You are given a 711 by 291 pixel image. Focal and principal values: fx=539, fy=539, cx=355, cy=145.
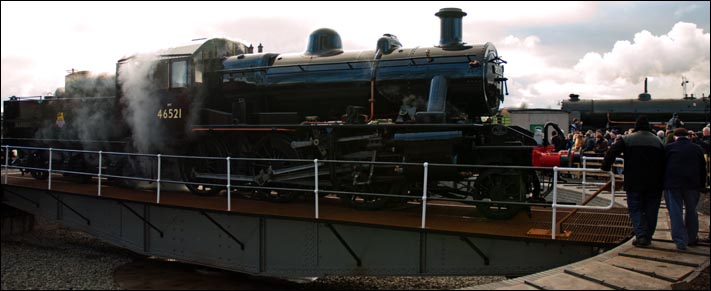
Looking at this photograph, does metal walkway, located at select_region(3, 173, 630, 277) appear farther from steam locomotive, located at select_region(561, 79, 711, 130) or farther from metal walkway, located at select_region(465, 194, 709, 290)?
steam locomotive, located at select_region(561, 79, 711, 130)

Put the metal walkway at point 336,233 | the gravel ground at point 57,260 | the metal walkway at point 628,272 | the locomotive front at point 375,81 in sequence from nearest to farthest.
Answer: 1. the metal walkway at point 628,272
2. the metal walkway at point 336,233
3. the gravel ground at point 57,260
4. the locomotive front at point 375,81

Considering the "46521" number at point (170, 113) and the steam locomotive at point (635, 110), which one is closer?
the "46521" number at point (170, 113)

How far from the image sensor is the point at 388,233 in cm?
841

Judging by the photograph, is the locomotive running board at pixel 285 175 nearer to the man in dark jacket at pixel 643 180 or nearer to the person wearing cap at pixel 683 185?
the man in dark jacket at pixel 643 180

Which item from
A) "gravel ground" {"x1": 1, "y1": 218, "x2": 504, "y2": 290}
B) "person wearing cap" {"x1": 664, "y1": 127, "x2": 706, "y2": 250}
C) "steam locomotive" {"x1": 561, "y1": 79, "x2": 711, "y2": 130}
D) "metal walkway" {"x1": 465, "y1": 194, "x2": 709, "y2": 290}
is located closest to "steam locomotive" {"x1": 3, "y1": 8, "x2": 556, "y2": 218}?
"gravel ground" {"x1": 1, "y1": 218, "x2": 504, "y2": 290}

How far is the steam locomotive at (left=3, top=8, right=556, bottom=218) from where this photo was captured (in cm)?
936

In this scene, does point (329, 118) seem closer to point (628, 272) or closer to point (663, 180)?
point (663, 180)

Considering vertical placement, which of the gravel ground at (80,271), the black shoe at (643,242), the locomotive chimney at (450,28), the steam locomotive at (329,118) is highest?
the locomotive chimney at (450,28)

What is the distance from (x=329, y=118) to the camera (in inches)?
457

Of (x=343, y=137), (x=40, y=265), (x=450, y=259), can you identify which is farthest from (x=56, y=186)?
(x=450, y=259)

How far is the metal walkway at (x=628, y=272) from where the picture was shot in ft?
17.4

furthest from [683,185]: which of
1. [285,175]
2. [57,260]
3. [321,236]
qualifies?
[57,260]

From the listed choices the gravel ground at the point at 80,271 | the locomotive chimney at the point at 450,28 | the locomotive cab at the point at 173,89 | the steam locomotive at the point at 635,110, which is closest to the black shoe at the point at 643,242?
the gravel ground at the point at 80,271

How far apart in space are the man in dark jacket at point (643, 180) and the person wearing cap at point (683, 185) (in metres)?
0.13
